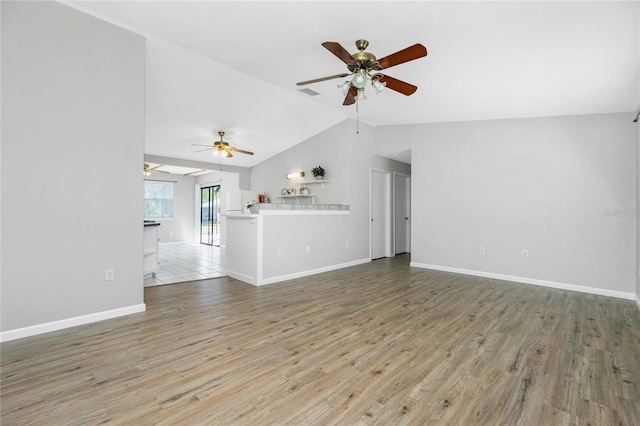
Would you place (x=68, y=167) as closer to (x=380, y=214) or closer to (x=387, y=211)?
(x=380, y=214)

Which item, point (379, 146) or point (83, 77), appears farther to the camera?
point (379, 146)

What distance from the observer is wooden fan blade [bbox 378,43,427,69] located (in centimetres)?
243

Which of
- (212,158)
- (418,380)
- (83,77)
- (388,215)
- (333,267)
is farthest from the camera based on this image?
(212,158)

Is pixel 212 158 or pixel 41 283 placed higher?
pixel 212 158

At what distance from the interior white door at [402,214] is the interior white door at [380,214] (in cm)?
34

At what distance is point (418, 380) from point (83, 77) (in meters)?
3.92

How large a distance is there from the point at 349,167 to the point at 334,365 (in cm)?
445

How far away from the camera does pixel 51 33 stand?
2.72 m

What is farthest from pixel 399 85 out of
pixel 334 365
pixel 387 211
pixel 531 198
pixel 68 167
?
pixel 387 211

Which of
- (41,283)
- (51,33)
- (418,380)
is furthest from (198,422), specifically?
(51,33)

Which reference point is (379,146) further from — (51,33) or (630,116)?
(51,33)

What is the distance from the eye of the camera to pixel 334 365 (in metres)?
2.22

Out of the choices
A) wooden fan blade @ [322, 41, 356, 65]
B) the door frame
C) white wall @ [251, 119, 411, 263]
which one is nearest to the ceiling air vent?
white wall @ [251, 119, 411, 263]

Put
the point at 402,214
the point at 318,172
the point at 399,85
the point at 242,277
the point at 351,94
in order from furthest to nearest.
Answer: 1. the point at 402,214
2. the point at 318,172
3. the point at 242,277
4. the point at 351,94
5. the point at 399,85
